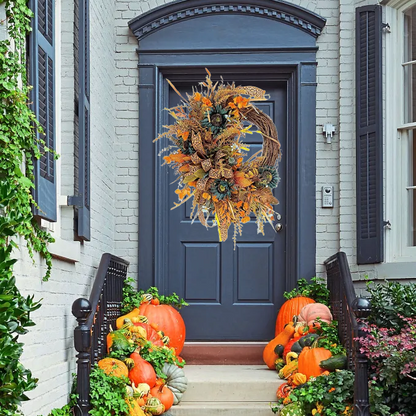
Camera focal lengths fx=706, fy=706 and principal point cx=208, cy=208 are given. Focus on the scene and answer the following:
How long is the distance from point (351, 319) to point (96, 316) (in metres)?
1.72

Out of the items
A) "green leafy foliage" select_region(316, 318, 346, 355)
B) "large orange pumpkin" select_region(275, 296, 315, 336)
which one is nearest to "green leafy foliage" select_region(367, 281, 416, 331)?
"green leafy foliage" select_region(316, 318, 346, 355)

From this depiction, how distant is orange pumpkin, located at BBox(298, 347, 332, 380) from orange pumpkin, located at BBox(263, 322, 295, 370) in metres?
0.59

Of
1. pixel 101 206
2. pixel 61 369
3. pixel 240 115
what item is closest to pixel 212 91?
pixel 240 115

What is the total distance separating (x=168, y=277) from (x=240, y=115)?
117 inches

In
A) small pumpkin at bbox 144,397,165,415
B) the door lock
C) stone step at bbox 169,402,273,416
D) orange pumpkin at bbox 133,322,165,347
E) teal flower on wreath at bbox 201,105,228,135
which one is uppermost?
teal flower on wreath at bbox 201,105,228,135

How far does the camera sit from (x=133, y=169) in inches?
A: 253

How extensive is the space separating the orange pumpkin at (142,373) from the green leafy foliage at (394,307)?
157 centimetres

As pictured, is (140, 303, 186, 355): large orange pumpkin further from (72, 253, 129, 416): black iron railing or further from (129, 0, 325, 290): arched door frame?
(129, 0, 325, 290): arched door frame

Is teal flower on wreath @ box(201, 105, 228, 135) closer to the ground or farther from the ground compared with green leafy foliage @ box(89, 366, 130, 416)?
farther from the ground

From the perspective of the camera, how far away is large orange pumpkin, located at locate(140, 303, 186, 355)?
5.70m

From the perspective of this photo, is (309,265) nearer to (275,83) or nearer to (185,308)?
(185,308)

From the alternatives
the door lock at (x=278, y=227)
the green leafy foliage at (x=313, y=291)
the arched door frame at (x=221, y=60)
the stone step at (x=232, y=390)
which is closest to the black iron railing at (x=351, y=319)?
the green leafy foliage at (x=313, y=291)

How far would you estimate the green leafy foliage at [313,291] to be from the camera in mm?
5969

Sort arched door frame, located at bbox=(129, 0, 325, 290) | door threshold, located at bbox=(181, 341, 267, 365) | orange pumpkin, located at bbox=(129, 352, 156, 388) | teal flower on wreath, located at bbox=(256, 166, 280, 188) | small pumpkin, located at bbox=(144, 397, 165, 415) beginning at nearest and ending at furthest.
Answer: teal flower on wreath, located at bbox=(256, 166, 280, 188) < small pumpkin, located at bbox=(144, 397, 165, 415) < orange pumpkin, located at bbox=(129, 352, 156, 388) < door threshold, located at bbox=(181, 341, 267, 365) < arched door frame, located at bbox=(129, 0, 325, 290)
